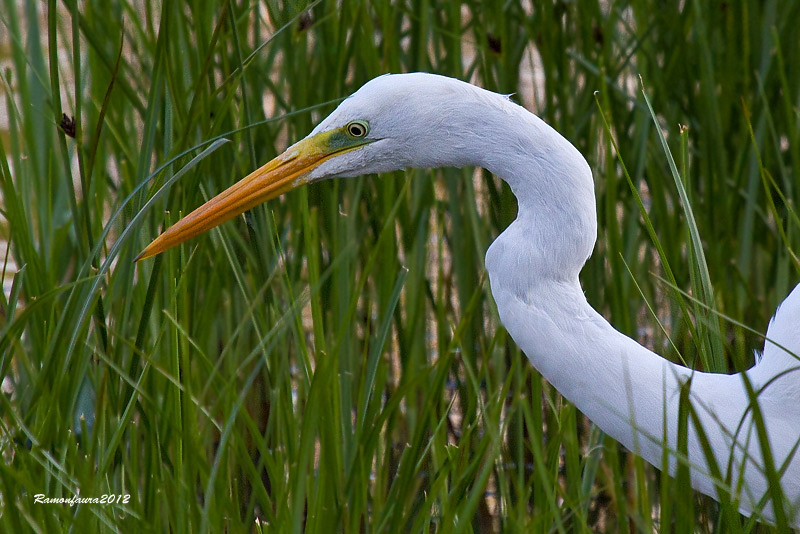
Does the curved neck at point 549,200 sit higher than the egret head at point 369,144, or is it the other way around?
the egret head at point 369,144

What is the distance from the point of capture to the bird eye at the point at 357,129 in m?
1.16

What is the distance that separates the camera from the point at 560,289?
1.09m

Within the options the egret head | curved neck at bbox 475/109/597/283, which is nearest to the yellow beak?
the egret head

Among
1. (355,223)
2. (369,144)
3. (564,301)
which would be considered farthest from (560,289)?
(355,223)

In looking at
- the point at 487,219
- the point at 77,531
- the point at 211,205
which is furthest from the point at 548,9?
the point at 77,531

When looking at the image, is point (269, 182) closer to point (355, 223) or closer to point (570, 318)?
point (570, 318)

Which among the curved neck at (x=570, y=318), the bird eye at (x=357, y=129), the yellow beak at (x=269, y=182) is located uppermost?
the bird eye at (x=357, y=129)

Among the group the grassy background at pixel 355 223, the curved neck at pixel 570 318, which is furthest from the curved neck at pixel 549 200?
the grassy background at pixel 355 223

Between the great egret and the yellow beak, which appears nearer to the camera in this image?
the great egret

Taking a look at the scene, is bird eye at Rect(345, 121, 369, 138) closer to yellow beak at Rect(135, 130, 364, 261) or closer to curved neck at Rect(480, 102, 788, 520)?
yellow beak at Rect(135, 130, 364, 261)

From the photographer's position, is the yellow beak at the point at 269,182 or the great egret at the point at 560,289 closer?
the great egret at the point at 560,289

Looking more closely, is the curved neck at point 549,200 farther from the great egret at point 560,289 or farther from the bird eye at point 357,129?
the bird eye at point 357,129

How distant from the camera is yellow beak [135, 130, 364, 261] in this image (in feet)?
3.87

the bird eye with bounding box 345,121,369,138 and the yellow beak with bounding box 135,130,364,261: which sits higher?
the bird eye with bounding box 345,121,369,138
